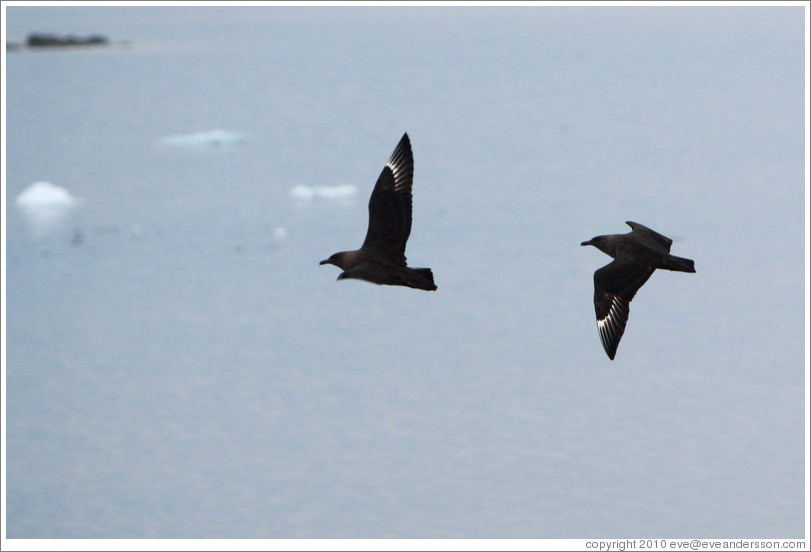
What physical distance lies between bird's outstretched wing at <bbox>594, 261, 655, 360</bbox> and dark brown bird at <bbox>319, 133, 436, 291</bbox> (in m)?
1.34

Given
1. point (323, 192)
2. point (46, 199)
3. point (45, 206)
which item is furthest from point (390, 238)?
point (45, 206)

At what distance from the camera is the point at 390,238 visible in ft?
29.8

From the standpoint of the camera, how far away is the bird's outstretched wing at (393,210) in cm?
901

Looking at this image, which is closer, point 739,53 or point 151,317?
point 151,317

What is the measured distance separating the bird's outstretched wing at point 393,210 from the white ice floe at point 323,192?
615 inches

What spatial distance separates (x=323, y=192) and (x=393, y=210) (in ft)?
56.4

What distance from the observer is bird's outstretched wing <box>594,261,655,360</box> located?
9312mm

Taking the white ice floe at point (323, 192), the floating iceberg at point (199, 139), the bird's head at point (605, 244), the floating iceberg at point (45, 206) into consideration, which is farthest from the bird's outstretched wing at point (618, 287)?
the floating iceberg at point (199, 139)

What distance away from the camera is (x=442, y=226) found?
2436 cm

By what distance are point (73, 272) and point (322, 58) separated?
2657 cm

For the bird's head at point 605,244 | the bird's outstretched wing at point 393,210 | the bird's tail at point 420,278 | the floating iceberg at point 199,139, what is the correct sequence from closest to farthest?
the bird's tail at point 420,278 → the bird's outstretched wing at point 393,210 → the bird's head at point 605,244 → the floating iceberg at point 199,139

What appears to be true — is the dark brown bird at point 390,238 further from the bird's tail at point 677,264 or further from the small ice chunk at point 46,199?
the small ice chunk at point 46,199

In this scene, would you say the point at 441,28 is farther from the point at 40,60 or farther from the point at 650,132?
the point at 650,132

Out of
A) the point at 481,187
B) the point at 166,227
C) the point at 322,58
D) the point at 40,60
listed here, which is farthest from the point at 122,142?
the point at 40,60
